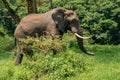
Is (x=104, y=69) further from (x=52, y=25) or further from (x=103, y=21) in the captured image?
(x=103, y=21)

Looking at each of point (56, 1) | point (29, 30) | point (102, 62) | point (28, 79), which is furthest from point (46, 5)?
point (28, 79)

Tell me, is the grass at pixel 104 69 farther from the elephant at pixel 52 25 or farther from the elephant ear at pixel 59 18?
the elephant ear at pixel 59 18

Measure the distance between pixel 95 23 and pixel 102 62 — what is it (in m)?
13.7

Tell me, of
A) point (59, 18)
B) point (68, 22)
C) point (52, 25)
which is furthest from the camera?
point (68, 22)

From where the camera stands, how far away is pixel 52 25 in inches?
597

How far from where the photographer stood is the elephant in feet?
49.5

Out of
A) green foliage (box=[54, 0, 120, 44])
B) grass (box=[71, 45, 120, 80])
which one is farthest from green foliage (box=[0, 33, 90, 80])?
green foliage (box=[54, 0, 120, 44])

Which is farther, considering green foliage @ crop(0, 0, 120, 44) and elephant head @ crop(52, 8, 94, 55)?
green foliage @ crop(0, 0, 120, 44)

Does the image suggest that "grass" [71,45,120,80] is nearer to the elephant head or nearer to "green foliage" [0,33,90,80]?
"green foliage" [0,33,90,80]

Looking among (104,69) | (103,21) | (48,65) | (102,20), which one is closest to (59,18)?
(104,69)

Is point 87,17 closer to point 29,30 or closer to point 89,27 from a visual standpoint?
point 89,27

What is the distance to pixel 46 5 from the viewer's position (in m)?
31.3

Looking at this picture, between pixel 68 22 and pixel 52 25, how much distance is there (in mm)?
663

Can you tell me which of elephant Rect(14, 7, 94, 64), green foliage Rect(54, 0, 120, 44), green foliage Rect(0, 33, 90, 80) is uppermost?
green foliage Rect(0, 33, 90, 80)
